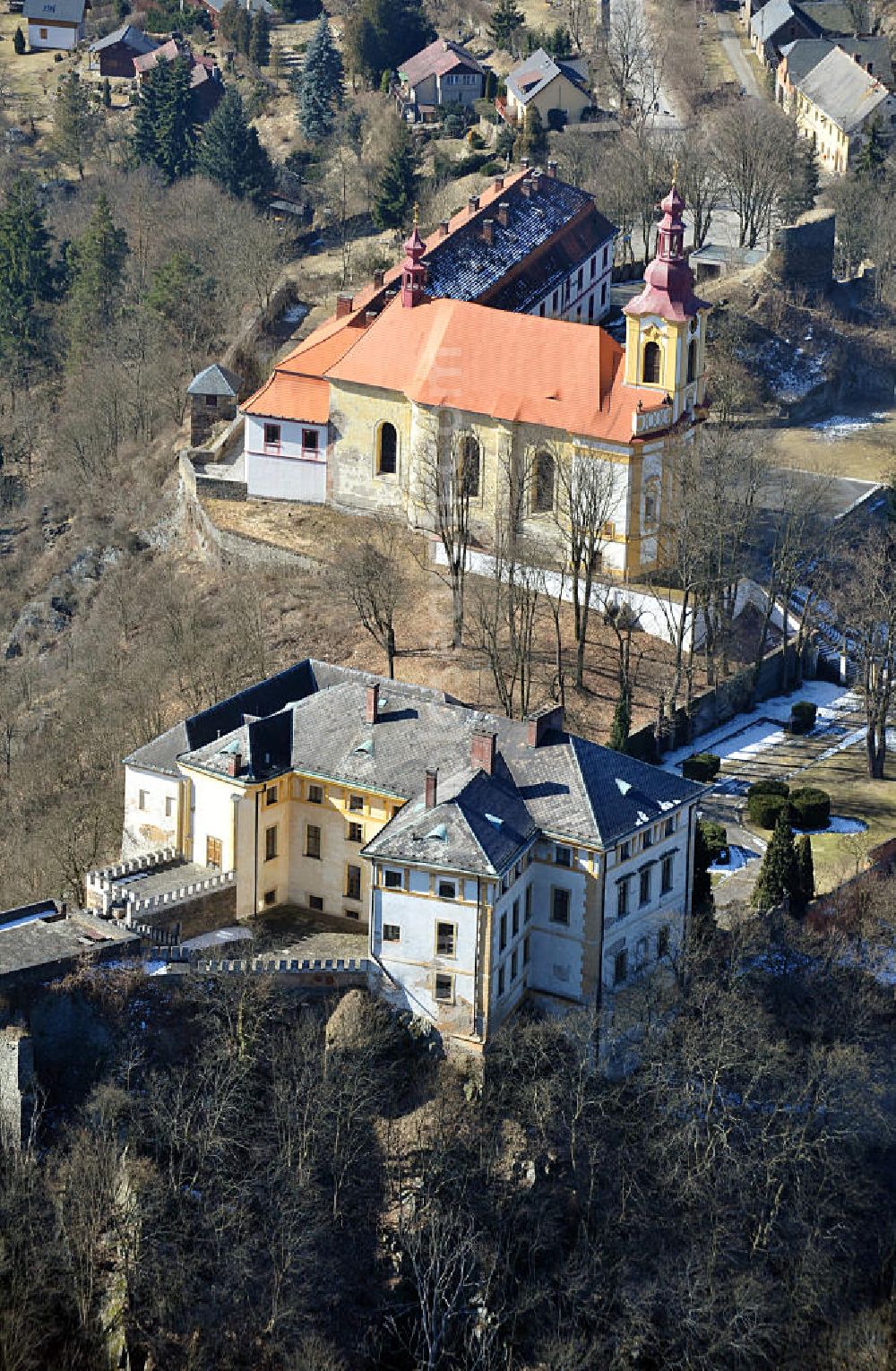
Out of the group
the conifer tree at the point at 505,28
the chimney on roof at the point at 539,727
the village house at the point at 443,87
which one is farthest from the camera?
the conifer tree at the point at 505,28

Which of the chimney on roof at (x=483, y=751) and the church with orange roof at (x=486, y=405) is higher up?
the church with orange roof at (x=486, y=405)

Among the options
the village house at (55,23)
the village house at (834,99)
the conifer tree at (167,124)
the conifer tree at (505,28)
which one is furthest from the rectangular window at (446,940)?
the village house at (55,23)

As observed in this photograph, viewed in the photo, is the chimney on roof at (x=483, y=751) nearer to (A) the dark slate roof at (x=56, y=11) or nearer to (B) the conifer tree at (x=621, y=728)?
(B) the conifer tree at (x=621, y=728)

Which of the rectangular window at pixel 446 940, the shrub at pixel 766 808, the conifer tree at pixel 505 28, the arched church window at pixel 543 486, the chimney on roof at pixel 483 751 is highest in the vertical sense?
the conifer tree at pixel 505 28

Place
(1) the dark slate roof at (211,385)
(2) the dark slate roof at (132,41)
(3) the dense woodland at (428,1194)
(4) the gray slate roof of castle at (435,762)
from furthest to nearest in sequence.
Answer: (2) the dark slate roof at (132,41), (1) the dark slate roof at (211,385), (4) the gray slate roof of castle at (435,762), (3) the dense woodland at (428,1194)

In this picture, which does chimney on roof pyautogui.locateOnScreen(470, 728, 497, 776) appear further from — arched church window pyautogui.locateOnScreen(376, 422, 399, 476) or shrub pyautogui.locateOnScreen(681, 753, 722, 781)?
arched church window pyautogui.locateOnScreen(376, 422, 399, 476)

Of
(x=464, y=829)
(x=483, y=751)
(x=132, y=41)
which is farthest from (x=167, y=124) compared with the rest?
(x=464, y=829)
